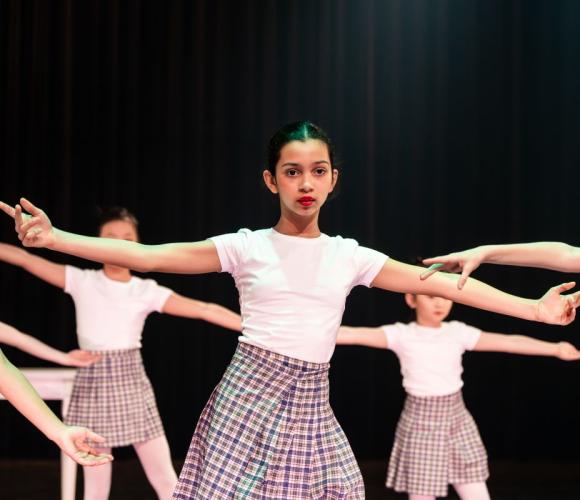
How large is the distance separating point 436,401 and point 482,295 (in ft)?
4.73

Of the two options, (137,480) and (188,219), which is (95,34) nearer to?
(188,219)

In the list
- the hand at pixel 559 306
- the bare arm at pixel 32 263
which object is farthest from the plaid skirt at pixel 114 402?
the hand at pixel 559 306

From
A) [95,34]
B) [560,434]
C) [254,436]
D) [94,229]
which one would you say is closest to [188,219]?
[94,229]

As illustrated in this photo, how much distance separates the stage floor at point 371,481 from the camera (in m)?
4.28

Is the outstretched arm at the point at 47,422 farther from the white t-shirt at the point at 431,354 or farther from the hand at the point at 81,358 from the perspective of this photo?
the white t-shirt at the point at 431,354

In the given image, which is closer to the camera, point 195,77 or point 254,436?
point 254,436

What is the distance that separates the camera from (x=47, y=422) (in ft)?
5.60

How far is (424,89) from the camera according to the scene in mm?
4832

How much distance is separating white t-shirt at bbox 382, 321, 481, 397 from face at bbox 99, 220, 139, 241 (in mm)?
1095

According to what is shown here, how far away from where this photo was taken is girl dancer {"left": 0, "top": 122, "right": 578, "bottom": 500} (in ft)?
6.86

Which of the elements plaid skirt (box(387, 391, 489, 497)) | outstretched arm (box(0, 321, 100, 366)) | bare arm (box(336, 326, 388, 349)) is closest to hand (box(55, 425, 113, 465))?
outstretched arm (box(0, 321, 100, 366))

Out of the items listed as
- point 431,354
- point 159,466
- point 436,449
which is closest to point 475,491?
point 436,449

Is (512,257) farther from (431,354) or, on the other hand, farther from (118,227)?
(118,227)

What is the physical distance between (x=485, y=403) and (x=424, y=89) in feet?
5.66
